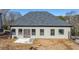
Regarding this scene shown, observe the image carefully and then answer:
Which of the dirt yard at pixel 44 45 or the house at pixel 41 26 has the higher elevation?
the house at pixel 41 26

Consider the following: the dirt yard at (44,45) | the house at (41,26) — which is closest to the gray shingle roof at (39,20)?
the house at (41,26)

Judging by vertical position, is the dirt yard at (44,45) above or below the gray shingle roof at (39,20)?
below

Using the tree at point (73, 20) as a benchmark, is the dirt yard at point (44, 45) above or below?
below

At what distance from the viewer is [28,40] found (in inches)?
101

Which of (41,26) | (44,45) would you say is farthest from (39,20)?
(44,45)

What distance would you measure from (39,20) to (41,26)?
63mm

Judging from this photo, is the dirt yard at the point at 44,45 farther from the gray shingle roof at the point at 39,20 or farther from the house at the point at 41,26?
the gray shingle roof at the point at 39,20

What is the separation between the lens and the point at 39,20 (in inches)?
101

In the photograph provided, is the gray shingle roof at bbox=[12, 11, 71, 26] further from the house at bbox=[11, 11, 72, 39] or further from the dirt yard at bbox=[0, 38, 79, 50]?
the dirt yard at bbox=[0, 38, 79, 50]

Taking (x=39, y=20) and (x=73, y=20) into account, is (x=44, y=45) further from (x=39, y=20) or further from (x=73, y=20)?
(x=73, y=20)

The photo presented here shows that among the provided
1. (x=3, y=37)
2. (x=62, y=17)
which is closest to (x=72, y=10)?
(x=62, y=17)

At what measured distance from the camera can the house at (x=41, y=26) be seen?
256 cm

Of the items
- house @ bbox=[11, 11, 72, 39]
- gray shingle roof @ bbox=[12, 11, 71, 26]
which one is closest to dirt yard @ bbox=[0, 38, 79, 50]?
house @ bbox=[11, 11, 72, 39]
